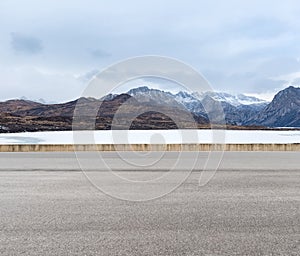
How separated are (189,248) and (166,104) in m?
7.69

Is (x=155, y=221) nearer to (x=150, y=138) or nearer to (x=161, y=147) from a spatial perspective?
(x=161, y=147)

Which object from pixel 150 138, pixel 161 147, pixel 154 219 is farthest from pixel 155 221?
pixel 150 138

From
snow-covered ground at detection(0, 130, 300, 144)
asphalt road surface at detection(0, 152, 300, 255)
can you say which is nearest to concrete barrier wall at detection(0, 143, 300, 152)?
snow-covered ground at detection(0, 130, 300, 144)

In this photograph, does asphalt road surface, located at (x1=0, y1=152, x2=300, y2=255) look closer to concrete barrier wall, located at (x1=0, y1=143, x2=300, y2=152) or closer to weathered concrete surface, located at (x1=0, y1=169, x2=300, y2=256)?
weathered concrete surface, located at (x1=0, y1=169, x2=300, y2=256)

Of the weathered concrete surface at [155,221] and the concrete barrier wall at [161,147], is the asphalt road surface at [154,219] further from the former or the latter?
the concrete barrier wall at [161,147]

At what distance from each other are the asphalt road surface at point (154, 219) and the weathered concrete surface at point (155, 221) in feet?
0.04

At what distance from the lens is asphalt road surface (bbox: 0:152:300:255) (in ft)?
14.7

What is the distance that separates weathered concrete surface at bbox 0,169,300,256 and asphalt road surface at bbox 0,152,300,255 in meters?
0.01

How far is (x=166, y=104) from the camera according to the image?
38.8 ft

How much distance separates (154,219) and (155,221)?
133mm

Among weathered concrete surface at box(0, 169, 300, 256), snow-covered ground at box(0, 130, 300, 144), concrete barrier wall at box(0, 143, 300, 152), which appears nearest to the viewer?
weathered concrete surface at box(0, 169, 300, 256)

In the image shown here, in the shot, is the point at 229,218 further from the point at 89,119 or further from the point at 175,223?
the point at 89,119

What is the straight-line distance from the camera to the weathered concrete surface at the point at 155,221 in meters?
4.47

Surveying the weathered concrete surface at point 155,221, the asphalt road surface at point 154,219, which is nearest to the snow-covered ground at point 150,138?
the asphalt road surface at point 154,219
